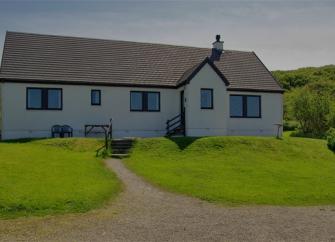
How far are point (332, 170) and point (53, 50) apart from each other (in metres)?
21.0

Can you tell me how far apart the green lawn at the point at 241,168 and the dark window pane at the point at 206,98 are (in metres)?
4.85

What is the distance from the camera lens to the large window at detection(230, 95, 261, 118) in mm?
34312

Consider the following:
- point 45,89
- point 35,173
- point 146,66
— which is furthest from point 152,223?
point 146,66

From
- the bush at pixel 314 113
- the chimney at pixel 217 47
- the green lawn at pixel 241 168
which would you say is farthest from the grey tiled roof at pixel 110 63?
the green lawn at pixel 241 168

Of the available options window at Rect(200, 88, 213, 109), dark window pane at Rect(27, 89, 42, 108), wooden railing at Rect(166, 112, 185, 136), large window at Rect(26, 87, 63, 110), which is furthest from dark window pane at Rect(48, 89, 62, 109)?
window at Rect(200, 88, 213, 109)

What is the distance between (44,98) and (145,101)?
708cm

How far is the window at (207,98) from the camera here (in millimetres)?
31594

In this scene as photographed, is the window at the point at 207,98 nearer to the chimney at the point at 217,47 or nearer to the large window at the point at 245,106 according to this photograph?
the large window at the point at 245,106

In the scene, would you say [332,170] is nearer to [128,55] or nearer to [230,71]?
[230,71]

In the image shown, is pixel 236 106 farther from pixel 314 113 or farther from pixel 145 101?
pixel 314 113

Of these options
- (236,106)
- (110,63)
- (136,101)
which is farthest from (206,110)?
(110,63)

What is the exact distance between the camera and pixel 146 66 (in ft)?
112

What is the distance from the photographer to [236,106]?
3441 cm

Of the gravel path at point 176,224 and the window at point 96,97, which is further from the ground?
the window at point 96,97
